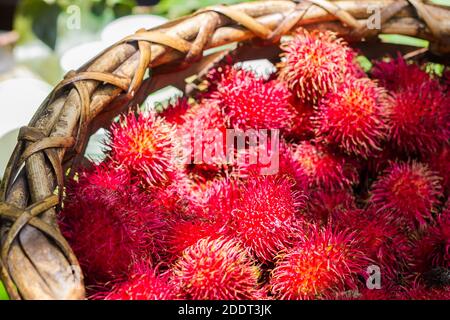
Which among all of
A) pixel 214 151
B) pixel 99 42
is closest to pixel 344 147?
pixel 214 151

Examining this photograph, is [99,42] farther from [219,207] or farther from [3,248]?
[3,248]

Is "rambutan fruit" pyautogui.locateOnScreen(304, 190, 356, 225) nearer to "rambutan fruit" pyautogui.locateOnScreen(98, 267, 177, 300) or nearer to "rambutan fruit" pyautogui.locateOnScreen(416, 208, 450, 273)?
"rambutan fruit" pyautogui.locateOnScreen(416, 208, 450, 273)

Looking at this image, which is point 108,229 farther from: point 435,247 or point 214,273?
point 435,247

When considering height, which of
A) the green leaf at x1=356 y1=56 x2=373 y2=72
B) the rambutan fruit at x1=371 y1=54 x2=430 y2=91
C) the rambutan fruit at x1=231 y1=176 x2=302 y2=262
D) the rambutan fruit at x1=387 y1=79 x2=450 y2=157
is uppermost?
the green leaf at x1=356 y1=56 x2=373 y2=72

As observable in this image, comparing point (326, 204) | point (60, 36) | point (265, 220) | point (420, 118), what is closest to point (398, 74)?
point (420, 118)

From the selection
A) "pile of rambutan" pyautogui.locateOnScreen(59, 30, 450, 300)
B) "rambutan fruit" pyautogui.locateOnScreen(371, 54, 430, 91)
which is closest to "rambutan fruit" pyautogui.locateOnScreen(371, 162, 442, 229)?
"pile of rambutan" pyautogui.locateOnScreen(59, 30, 450, 300)
